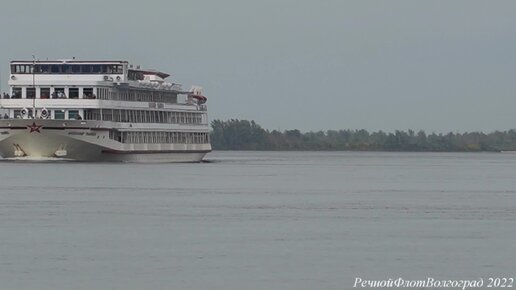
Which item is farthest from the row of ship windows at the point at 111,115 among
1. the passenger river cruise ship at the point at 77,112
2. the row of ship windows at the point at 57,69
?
the row of ship windows at the point at 57,69

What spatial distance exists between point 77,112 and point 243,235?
63.5 m

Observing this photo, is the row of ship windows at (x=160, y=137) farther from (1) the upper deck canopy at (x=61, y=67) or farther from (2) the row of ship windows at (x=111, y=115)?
(1) the upper deck canopy at (x=61, y=67)

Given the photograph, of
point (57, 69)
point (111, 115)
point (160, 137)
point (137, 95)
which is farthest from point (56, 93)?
point (160, 137)

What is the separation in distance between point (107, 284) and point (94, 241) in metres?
9.54

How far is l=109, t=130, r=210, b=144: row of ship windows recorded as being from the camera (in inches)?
4505

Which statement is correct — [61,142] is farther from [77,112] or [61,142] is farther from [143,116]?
[143,116]

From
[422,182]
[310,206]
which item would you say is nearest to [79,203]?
[310,206]

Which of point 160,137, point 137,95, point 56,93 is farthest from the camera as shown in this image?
point 160,137

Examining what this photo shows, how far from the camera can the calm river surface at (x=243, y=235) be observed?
3897cm

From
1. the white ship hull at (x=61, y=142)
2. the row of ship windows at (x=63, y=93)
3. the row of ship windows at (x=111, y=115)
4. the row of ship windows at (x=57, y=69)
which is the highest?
the row of ship windows at (x=57, y=69)

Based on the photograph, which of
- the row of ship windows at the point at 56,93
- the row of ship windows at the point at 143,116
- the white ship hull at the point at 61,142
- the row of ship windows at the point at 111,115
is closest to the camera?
the white ship hull at the point at 61,142

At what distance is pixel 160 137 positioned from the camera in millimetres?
122688

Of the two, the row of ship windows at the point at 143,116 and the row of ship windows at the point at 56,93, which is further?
the row of ship windows at the point at 143,116

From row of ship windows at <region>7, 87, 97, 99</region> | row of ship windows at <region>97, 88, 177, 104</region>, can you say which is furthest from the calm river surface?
row of ship windows at <region>97, 88, 177, 104</region>
